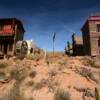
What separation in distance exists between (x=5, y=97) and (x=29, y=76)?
16.3 feet

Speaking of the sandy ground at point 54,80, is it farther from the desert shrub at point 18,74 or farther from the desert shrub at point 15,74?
the desert shrub at point 15,74

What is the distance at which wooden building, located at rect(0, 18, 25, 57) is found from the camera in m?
39.5

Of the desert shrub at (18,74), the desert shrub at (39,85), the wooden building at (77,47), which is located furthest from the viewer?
the wooden building at (77,47)

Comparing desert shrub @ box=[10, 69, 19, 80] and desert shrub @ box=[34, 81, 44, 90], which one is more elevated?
desert shrub @ box=[10, 69, 19, 80]

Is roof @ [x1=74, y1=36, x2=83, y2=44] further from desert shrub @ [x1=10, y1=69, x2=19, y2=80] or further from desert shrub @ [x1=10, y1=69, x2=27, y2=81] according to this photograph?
desert shrub @ [x1=10, y1=69, x2=19, y2=80]

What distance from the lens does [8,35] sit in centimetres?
3956

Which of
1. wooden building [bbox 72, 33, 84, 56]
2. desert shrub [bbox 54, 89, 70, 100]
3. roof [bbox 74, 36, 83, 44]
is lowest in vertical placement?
desert shrub [bbox 54, 89, 70, 100]

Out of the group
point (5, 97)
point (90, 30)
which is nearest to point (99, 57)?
point (90, 30)

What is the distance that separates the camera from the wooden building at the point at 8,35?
39.5 m

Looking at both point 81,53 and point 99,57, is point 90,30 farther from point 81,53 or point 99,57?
point 81,53

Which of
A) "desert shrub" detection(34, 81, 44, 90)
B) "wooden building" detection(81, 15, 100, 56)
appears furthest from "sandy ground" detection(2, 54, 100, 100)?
"wooden building" detection(81, 15, 100, 56)

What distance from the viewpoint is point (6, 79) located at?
2673 centimetres

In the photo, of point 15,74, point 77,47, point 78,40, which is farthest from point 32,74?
point 78,40

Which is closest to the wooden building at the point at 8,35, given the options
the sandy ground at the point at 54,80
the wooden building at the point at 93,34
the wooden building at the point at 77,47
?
the sandy ground at the point at 54,80
